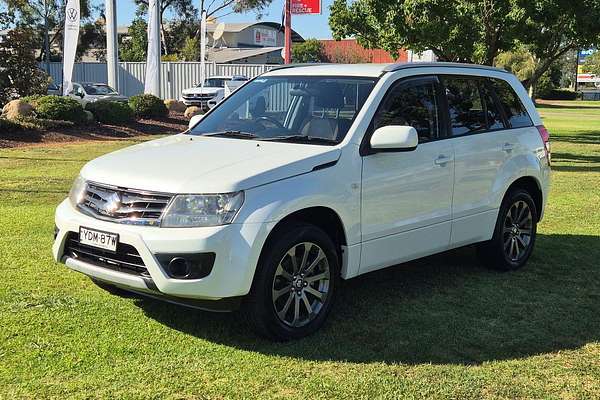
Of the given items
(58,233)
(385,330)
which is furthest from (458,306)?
(58,233)

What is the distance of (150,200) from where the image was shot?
13.7 feet

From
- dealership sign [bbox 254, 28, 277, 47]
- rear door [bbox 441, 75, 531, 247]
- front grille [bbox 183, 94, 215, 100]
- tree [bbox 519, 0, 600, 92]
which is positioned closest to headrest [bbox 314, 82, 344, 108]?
rear door [bbox 441, 75, 531, 247]

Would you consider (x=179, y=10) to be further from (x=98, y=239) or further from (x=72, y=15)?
(x=98, y=239)

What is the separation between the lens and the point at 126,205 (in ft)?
14.0

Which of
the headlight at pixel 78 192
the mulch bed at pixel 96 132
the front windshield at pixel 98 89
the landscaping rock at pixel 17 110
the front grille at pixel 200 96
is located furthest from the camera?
the front grille at pixel 200 96

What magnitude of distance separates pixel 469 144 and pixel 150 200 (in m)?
2.90

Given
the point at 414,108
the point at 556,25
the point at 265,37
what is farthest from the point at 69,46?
the point at 265,37

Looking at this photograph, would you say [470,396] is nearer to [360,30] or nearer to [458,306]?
[458,306]

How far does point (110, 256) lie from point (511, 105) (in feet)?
13.6

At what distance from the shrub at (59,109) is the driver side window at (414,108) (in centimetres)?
1578

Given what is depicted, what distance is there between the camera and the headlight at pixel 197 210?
4098mm

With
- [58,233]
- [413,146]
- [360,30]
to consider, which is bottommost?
[58,233]

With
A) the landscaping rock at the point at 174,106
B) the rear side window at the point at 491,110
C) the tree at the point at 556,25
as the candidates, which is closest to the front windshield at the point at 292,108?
the rear side window at the point at 491,110

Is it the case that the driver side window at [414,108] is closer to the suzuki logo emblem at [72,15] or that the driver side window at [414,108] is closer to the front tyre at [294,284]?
the front tyre at [294,284]
